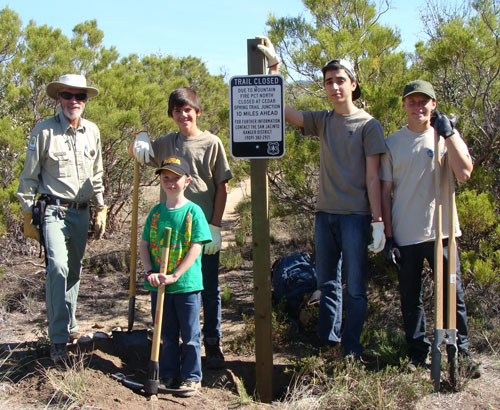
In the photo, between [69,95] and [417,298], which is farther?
[69,95]

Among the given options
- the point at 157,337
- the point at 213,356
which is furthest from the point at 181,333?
the point at 213,356

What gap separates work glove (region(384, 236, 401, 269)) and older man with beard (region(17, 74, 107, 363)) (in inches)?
94.5

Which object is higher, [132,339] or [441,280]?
[441,280]

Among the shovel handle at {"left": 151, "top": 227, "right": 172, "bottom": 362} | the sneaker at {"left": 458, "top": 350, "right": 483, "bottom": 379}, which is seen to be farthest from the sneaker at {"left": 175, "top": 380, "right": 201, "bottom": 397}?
the sneaker at {"left": 458, "top": 350, "right": 483, "bottom": 379}

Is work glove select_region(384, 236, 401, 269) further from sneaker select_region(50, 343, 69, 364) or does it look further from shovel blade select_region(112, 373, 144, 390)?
sneaker select_region(50, 343, 69, 364)

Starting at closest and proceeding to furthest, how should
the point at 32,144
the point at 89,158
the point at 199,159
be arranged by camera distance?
1. the point at 199,159
2. the point at 32,144
3. the point at 89,158

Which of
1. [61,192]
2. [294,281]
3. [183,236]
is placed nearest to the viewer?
[183,236]

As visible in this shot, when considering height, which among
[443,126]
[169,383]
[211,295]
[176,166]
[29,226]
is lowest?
[169,383]

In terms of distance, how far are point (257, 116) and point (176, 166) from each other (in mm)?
662

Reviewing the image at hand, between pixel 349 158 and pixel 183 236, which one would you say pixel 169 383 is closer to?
pixel 183 236

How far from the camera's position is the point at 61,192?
13.7ft

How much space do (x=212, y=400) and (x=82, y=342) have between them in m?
1.36

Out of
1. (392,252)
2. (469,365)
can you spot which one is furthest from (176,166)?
(469,365)

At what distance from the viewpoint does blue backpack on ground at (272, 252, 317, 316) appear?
5.26 meters
